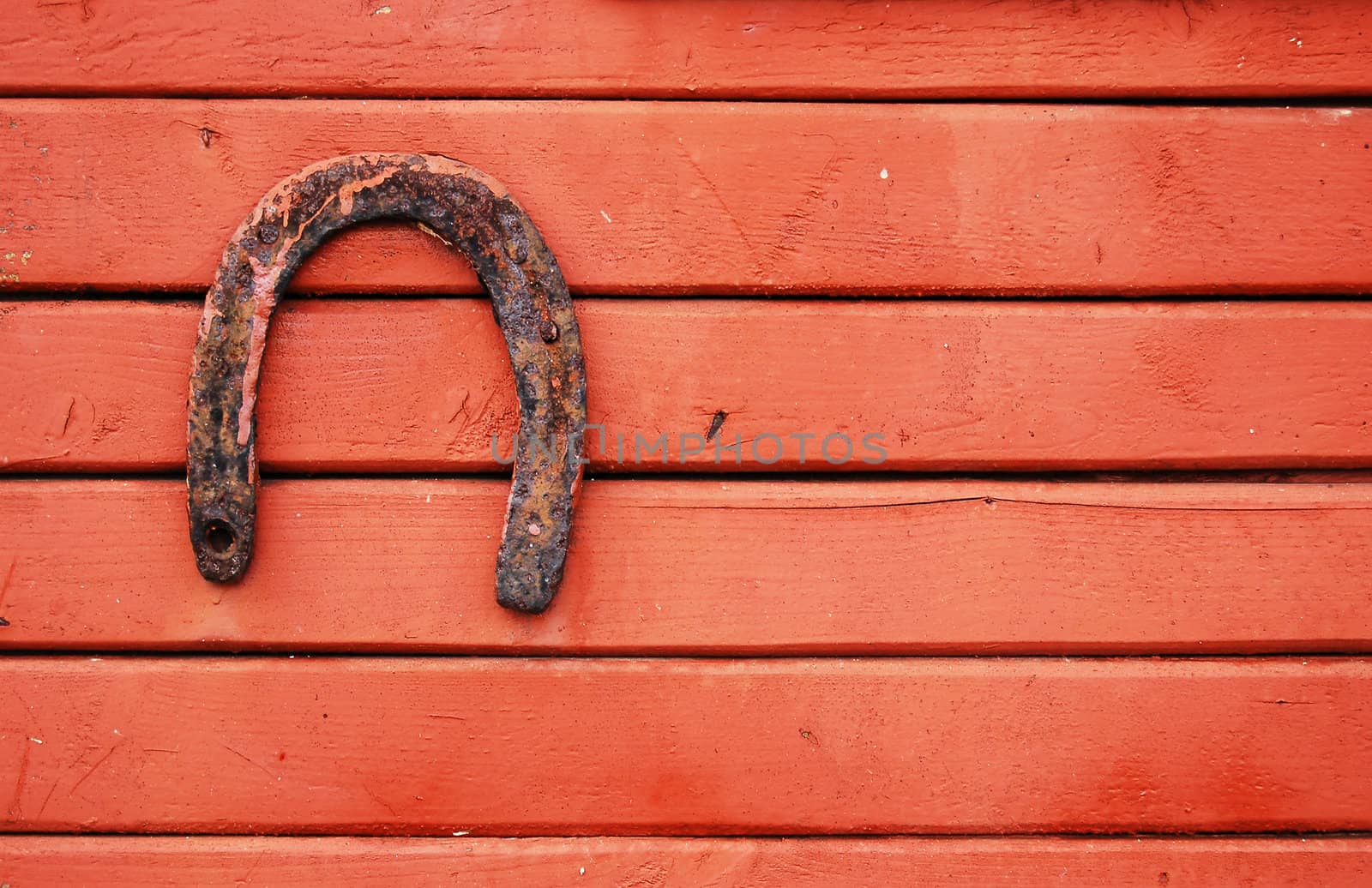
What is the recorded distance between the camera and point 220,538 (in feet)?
2.81

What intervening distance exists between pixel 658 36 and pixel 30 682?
0.88 meters

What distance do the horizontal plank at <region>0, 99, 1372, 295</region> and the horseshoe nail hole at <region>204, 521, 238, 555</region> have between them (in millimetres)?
232

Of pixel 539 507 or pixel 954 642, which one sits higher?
pixel 539 507

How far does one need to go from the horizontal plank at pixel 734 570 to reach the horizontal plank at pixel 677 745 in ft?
0.10

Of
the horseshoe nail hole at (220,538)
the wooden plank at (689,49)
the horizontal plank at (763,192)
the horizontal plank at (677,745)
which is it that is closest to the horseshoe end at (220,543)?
the horseshoe nail hole at (220,538)

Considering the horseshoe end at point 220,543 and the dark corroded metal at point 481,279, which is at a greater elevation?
the dark corroded metal at point 481,279

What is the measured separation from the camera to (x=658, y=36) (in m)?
0.86

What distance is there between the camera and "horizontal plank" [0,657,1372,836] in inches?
34.6

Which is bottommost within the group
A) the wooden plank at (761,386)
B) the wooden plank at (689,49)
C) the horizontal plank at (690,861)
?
the horizontal plank at (690,861)

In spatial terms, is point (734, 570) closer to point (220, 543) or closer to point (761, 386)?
point (761, 386)

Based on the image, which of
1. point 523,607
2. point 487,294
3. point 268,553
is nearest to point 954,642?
point 523,607

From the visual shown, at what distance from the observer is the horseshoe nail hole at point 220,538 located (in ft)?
2.77

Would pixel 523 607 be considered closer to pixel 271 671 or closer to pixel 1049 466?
pixel 271 671

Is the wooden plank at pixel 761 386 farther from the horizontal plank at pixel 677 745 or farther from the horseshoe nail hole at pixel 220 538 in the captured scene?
the horizontal plank at pixel 677 745
